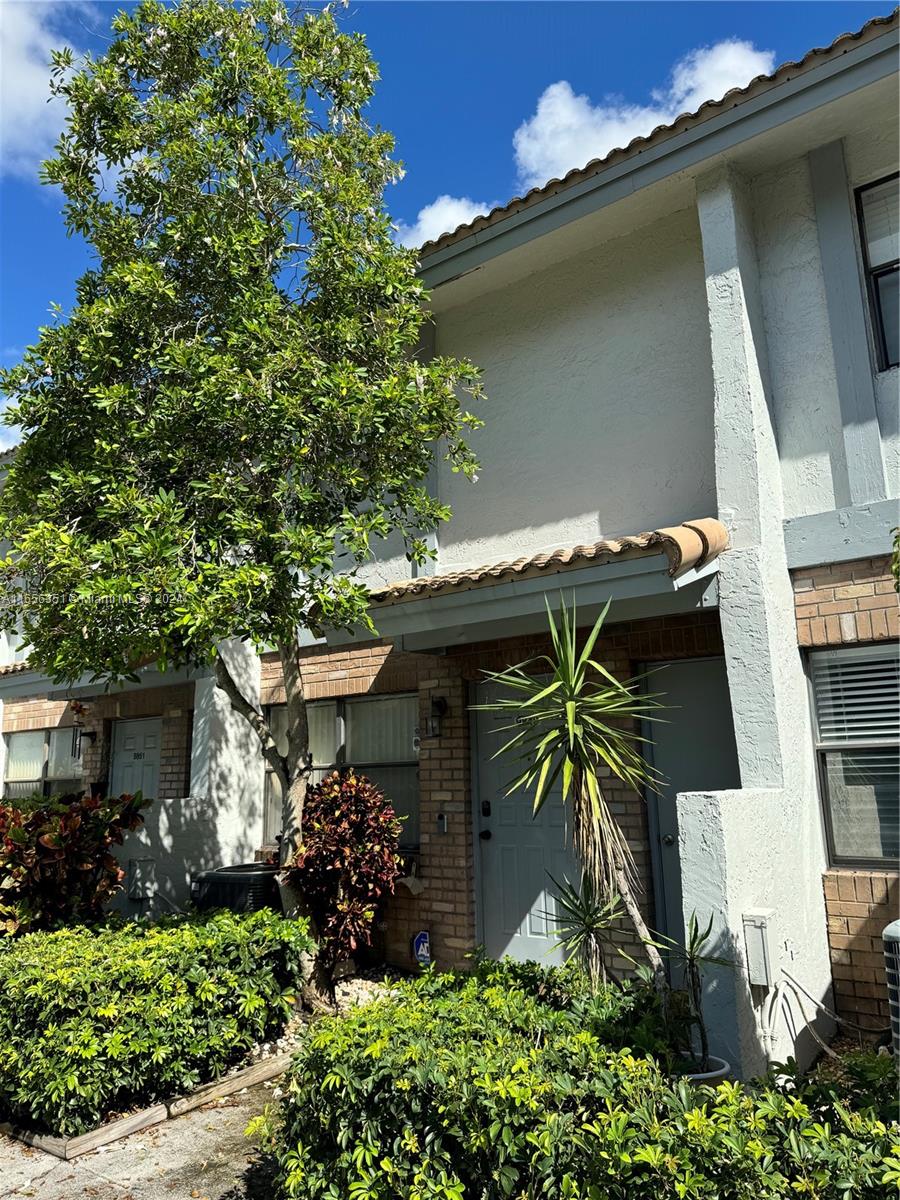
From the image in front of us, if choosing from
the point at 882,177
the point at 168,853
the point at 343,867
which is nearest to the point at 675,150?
the point at 882,177

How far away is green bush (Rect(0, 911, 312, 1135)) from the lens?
507cm

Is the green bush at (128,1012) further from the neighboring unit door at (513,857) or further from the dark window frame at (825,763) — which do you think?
the dark window frame at (825,763)

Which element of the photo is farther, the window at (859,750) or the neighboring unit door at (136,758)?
the neighboring unit door at (136,758)

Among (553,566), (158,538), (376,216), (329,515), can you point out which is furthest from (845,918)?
(376,216)

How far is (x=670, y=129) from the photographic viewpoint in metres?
6.57

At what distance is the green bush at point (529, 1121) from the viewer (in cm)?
274

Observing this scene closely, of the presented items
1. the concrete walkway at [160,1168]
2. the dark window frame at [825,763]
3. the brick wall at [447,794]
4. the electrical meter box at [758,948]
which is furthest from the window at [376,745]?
the electrical meter box at [758,948]

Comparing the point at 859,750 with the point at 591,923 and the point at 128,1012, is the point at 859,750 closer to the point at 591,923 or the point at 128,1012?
the point at 591,923

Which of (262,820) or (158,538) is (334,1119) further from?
(262,820)

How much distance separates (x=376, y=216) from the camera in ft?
22.7

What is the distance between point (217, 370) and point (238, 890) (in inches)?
186

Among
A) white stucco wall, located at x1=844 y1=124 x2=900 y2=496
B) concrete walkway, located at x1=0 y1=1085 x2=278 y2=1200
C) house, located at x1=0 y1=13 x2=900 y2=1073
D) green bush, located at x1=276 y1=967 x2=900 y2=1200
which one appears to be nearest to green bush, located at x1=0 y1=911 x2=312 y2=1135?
concrete walkway, located at x1=0 y1=1085 x2=278 y2=1200

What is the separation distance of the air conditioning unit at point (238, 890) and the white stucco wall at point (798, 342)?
5.49 metres

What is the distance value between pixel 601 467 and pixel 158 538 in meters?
3.92
